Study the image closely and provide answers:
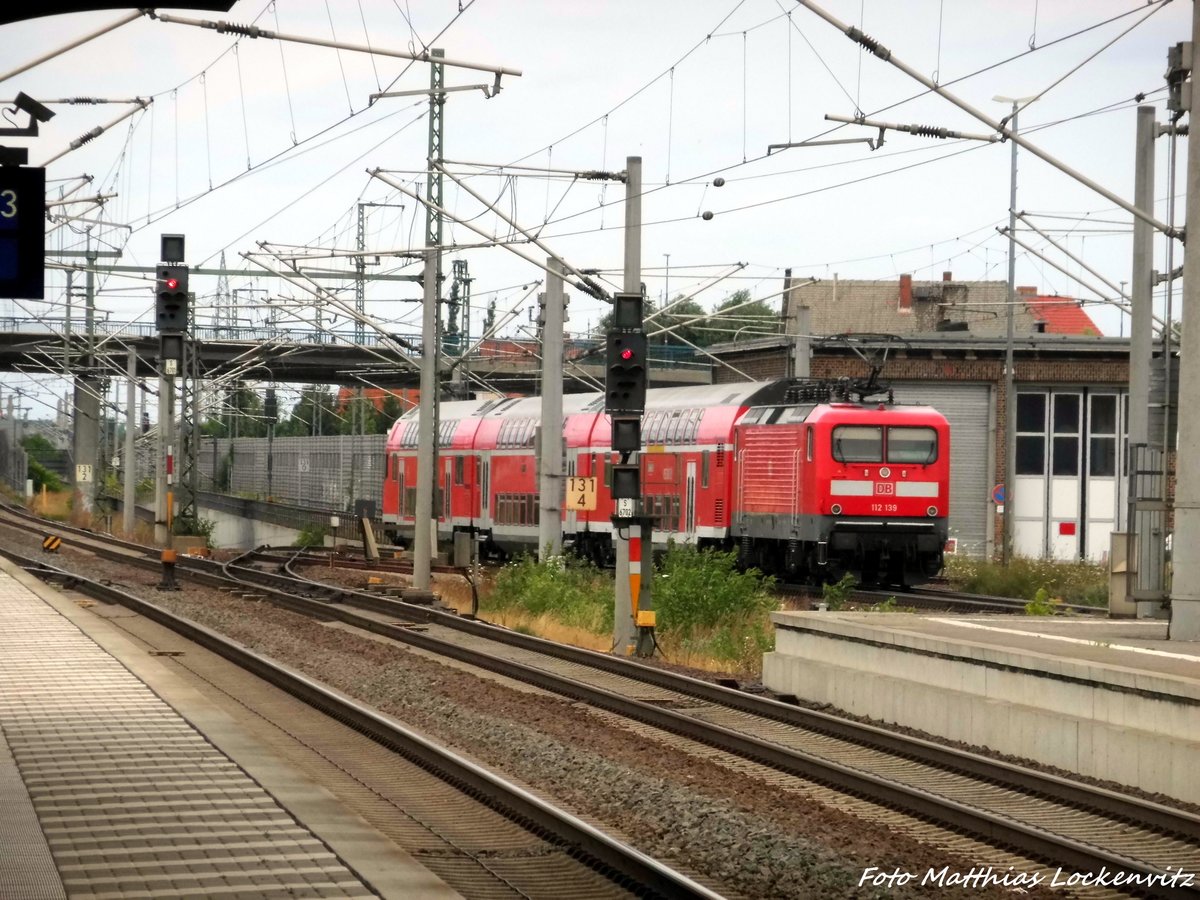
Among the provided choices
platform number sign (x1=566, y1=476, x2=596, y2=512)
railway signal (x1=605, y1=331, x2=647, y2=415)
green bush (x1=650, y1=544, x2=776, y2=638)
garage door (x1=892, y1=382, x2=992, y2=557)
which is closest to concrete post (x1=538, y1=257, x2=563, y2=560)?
platform number sign (x1=566, y1=476, x2=596, y2=512)

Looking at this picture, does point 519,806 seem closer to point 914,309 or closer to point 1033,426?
point 1033,426

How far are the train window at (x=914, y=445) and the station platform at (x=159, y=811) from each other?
1710cm

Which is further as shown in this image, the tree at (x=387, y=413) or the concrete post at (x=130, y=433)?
the tree at (x=387, y=413)

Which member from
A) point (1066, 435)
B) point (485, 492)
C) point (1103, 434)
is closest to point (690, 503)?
point (485, 492)

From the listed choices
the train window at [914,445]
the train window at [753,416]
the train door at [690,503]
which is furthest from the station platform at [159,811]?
the train door at [690,503]

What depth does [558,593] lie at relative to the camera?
2756 cm

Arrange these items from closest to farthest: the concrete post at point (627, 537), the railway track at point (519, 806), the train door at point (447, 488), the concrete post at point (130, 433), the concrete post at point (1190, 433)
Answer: the railway track at point (519, 806) → the concrete post at point (1190, 433) → the concrete post at point (627, 537) → the train door at point (447, 488) → the concrete post at point (130, 433)

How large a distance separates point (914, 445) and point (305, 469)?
40.7 metres

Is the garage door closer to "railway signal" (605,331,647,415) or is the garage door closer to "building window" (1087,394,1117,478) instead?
"building window" (1087,394,1117,478)

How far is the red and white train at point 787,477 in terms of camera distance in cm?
3016

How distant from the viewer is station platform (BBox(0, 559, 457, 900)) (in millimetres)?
8172

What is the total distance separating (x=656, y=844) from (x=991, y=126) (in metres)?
9.30

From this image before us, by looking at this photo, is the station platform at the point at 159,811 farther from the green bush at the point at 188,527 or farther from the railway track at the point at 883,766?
the green bush at the point at 188,527

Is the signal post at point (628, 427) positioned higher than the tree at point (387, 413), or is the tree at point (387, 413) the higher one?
the tree at point (387, 413)
